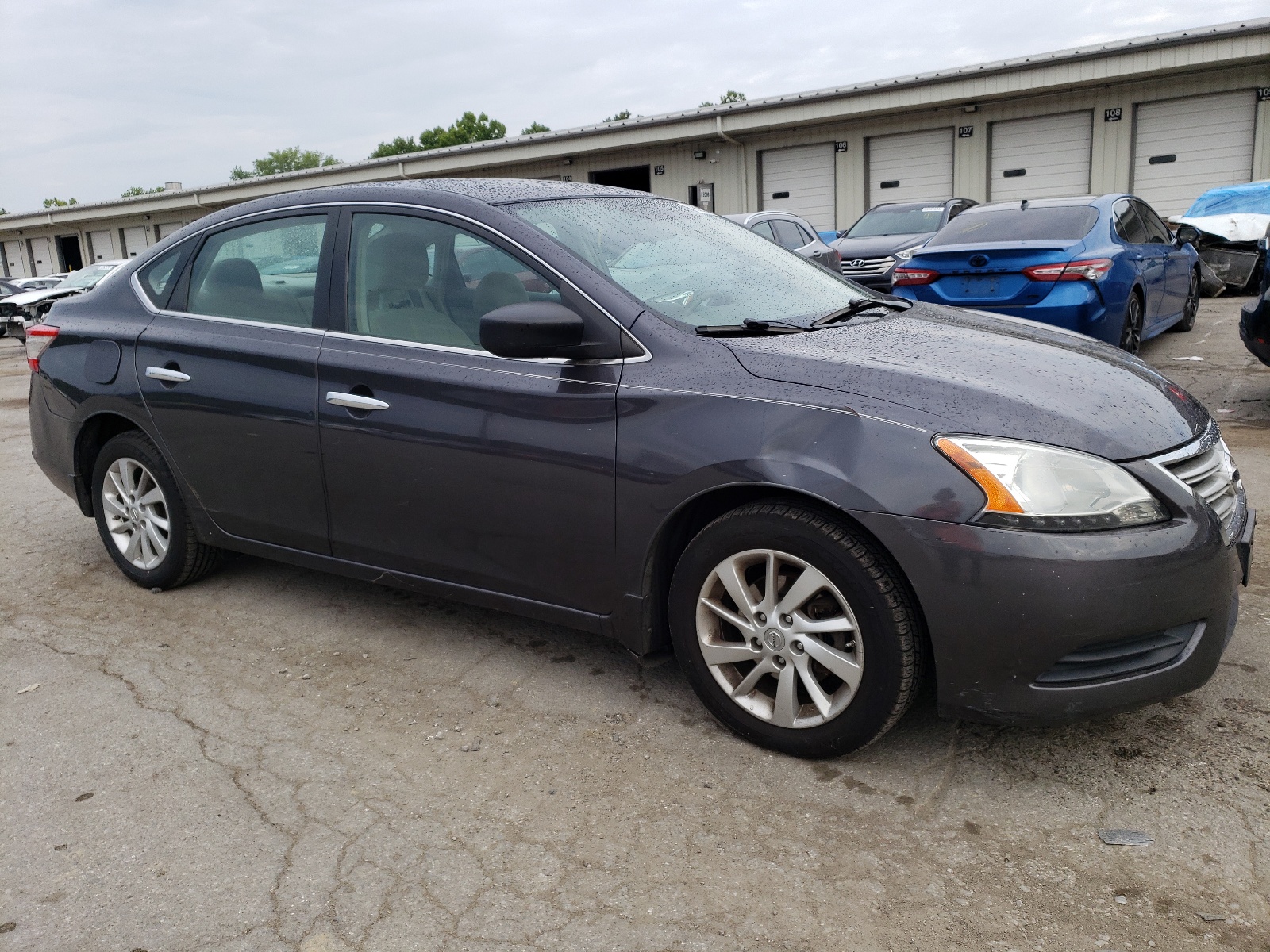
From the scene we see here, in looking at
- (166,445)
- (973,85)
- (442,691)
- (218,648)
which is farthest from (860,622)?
(973,85)

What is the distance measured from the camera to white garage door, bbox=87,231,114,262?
1626 inches

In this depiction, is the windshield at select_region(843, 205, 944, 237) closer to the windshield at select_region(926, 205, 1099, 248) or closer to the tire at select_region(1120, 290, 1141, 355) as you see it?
the windshield at select_region(926, 205, 1099, 248)

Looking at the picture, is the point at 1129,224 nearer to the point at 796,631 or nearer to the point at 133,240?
the point at 796,631

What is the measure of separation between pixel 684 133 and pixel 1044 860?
22.8 meters

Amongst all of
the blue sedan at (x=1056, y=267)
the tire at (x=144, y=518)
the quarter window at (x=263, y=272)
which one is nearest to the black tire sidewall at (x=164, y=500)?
the tire at (x=144, y=518)

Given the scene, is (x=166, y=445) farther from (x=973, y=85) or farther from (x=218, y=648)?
(x=973, y=85)

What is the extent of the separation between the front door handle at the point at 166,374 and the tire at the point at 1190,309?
10105 mm

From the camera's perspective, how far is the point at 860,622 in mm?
2643

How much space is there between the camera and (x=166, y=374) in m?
4.04

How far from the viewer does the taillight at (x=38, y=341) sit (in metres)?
4.52

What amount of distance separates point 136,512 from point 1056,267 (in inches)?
257

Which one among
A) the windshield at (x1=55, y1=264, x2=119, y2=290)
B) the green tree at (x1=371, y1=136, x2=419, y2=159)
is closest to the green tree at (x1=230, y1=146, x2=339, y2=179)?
the green tree at (x1=371, y1=136, x2=419, y2=159)

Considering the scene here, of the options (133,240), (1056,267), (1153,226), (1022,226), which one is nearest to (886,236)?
(1153,226)

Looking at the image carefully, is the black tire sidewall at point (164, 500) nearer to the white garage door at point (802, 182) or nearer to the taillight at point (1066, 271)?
the taillight at point (1066, 271)
